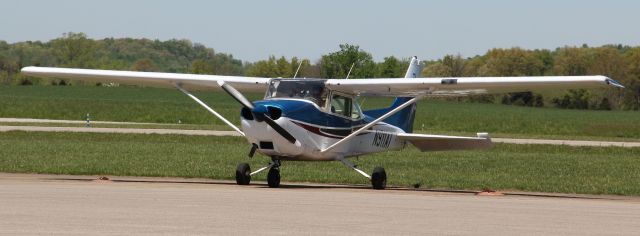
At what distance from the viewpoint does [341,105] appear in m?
21.4

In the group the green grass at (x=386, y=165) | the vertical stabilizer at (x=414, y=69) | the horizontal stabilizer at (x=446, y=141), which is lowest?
the green grass at (x=386, y=165)

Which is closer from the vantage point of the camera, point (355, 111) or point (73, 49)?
point (355, 111)

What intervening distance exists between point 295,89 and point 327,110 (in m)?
0.82

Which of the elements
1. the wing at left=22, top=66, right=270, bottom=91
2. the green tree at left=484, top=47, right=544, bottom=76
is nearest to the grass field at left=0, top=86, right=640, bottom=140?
the wing at left=22, top=66, right=270, bottom=91

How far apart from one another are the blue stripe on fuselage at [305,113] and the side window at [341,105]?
126 millimetres

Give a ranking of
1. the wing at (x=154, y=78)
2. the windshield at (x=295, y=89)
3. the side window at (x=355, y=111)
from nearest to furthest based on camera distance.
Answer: the windshield at (x=295, y=89) < the side window at (x=355, y=111) < the wing at (x=154, y=78)

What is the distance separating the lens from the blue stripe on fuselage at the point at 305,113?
63.9 ft

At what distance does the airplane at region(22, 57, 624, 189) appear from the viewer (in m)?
19.5

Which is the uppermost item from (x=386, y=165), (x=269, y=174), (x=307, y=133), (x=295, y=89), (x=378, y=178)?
(x=295, y=89)

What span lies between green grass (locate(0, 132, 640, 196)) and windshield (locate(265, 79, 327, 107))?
255cm

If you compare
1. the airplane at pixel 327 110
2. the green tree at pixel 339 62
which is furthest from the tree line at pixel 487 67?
the airplane at pixel 327 110

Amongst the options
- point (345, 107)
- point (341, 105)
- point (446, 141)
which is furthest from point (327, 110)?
point (446, 141)

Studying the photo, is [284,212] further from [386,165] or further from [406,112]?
[386,165]

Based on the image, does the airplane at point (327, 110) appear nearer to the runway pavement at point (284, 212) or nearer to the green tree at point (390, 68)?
the runway pavement at point (284, 212)
